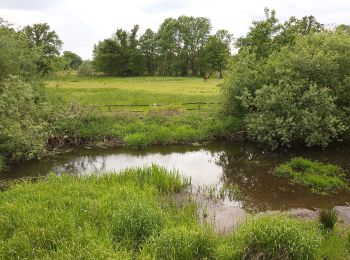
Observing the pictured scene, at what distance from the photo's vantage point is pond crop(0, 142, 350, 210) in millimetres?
16211

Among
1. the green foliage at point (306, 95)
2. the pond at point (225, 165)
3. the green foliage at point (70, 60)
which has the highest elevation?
the green foliage at point (70, 60)

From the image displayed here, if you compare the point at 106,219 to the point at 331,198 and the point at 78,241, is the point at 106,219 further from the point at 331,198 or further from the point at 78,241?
the point at 331,198

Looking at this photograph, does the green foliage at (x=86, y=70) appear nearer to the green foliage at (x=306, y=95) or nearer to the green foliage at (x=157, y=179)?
the green foliage at (x=306, y=95)

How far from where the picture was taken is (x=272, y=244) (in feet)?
30.9

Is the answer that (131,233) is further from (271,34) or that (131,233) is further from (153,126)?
(271,34)

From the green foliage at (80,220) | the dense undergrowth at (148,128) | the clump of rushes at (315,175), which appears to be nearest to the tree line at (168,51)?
the dense undergrowth at (148,128)

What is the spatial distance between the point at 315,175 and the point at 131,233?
Result: 37.4 ft

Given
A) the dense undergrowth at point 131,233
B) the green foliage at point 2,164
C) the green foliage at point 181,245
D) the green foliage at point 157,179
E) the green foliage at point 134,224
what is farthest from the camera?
the green foliage at point 2,164

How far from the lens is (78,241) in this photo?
10.0m

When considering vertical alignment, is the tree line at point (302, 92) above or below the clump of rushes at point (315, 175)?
above

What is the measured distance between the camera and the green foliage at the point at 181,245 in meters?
9.66

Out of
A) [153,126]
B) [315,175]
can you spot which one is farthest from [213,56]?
[315,175]

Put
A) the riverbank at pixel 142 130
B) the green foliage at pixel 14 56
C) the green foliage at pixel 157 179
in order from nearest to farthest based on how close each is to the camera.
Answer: the green foliage at pixel 157 179
the green foliage at pixel 14 56
the riverbank at pixel 142 130

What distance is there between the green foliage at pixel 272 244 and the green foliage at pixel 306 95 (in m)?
13.0
